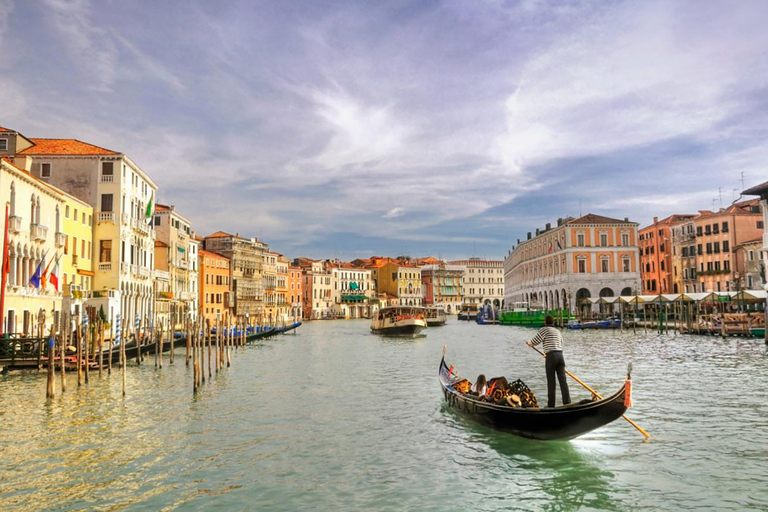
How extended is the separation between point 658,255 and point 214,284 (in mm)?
42436

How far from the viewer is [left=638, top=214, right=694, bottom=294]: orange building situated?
59750 mm

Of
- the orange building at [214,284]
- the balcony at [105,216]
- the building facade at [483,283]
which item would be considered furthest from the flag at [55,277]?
the building facade at [483,283]

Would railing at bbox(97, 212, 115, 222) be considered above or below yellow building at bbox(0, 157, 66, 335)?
above

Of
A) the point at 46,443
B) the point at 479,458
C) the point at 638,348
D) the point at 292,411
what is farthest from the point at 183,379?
the point at 638,348

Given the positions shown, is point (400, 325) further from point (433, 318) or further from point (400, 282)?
point (400, 282)

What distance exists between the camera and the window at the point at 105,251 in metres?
29.3

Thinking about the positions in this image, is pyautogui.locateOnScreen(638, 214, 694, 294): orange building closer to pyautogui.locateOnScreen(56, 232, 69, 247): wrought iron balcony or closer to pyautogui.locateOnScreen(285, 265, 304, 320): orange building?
pyautogui.locateOnScreen(285, 265, 304, 320): orange building

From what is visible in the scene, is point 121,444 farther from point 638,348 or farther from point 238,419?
point 638,348

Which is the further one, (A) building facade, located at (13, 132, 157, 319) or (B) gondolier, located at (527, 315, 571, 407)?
(A) building facade, located at (13, 132, 157, 319)

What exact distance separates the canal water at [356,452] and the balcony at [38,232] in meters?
7.98

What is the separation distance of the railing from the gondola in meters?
24.0

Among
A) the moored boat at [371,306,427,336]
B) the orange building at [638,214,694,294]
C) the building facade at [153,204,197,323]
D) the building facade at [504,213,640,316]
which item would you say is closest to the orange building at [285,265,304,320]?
the building facade at [153,204,197,323]

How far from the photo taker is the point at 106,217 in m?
29.2

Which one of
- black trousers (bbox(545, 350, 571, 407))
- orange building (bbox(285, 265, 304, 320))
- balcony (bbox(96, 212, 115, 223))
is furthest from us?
orange building (bbox(285, 265, 304, 320))
